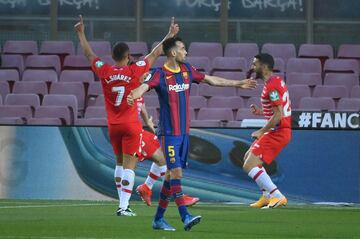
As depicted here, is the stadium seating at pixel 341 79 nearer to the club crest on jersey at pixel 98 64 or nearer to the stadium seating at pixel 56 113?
the stadium seating at pixel 56 113

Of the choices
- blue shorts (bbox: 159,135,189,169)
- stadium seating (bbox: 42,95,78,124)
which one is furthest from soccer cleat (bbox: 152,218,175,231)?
stadium seating (bbox: 42,95,78,124)

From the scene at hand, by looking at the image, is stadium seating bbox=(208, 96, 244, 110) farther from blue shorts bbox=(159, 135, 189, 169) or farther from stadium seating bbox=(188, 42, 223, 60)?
blue shorts bbox=(159, 135, 189, 169)

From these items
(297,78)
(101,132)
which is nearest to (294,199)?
(101,132)

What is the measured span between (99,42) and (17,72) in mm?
1830

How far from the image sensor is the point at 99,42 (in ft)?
82.9

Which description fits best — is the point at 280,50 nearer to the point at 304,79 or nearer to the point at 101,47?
the point at 304,79

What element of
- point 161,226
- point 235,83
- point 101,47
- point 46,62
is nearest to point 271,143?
point 235,83

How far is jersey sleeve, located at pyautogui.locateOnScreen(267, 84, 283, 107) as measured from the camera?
17.3 meters

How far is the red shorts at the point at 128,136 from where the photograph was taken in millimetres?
16094

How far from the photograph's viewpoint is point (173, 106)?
46.4 feet

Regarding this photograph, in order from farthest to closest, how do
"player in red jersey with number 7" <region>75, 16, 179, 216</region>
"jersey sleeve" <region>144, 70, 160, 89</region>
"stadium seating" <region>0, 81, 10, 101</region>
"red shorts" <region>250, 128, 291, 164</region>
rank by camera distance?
"stadium seating" <region>0, 81, 10, 101</region>
"red shorts" <region>250, 128, 291, 164</region>
"player in red jersey with number 7" <region>75, 16, 179, 216</region>
"jersey sleeve" <region>144, 70, 160, 89</region>

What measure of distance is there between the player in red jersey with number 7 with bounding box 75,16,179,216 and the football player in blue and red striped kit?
1655 mm

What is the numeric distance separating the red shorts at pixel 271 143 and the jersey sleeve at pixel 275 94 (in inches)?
23.4

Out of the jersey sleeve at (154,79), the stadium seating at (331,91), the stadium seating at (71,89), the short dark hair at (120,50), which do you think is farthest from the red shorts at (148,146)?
the stadium seating at (331,91)
